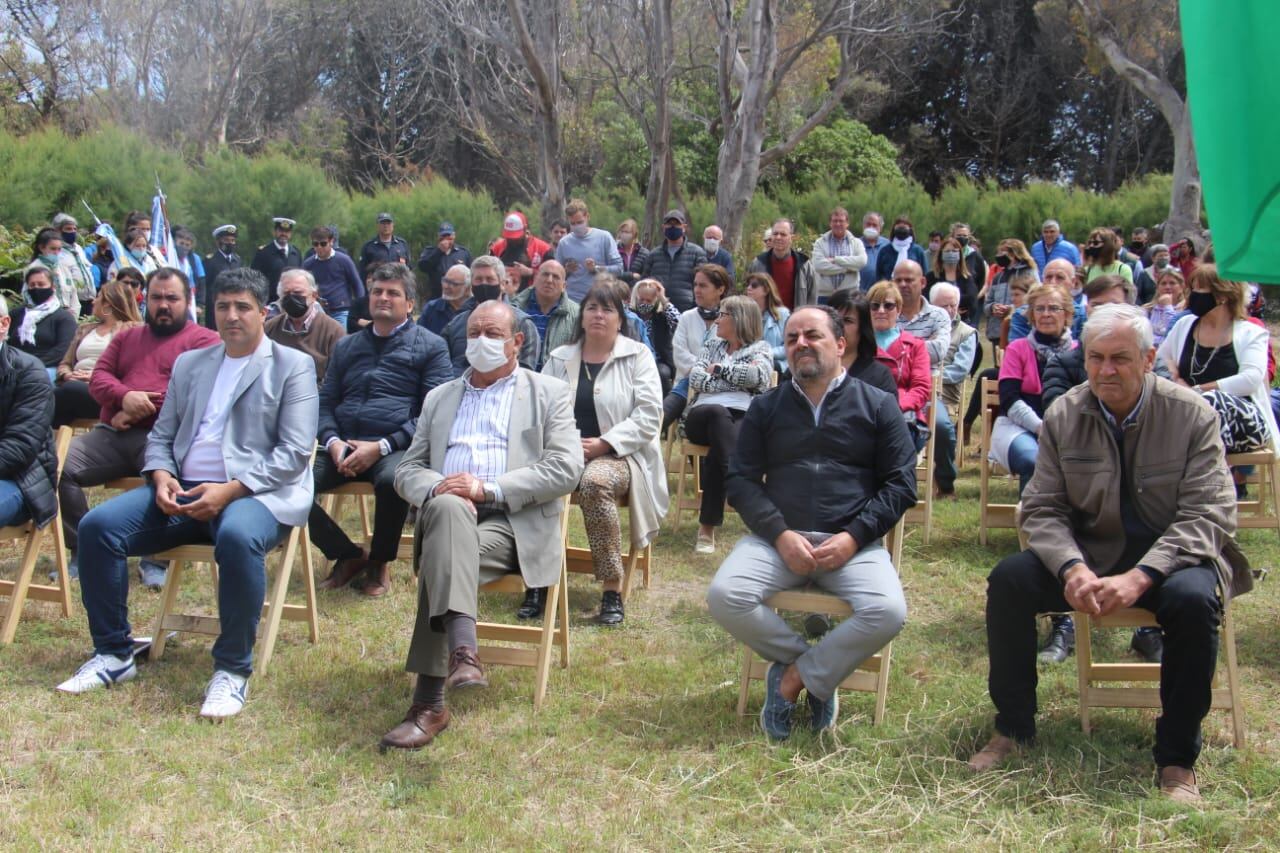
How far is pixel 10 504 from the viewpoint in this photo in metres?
4.84

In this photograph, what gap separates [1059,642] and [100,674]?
3.94 m

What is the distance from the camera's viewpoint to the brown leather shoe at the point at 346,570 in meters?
5.85

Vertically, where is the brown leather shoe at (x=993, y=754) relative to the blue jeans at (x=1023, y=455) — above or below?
below

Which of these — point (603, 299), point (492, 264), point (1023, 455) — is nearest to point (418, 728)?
point (603, 299)

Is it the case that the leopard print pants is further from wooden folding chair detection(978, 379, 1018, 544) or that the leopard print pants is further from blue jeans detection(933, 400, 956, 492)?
blue jeans detection(933, 400, 956, 492)

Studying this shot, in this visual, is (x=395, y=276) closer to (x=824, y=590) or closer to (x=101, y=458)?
(x=101, y=458)

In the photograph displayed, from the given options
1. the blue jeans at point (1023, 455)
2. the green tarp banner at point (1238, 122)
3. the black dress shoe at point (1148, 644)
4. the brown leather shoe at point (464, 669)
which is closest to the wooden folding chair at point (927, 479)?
the blue jeans at point (1023, 455)

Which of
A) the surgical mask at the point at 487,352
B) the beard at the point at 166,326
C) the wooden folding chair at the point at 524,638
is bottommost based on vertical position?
the wooden folding chair at the point at 524,638

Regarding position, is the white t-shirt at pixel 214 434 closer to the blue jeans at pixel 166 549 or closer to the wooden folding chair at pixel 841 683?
the blue jeans at pixel 166 549

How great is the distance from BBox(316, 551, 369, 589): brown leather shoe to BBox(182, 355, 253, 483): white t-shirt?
1.22 metres

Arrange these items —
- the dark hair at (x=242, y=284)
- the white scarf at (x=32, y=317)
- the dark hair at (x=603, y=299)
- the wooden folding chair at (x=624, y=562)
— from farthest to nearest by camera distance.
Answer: the white scarf at (x=32, y=317), the dark hair at (x=603, y=299), the wooden folding chair at (x=624, y=562), the dark hair at (x=242, y=284)

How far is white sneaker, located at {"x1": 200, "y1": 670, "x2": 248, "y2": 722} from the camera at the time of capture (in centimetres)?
419

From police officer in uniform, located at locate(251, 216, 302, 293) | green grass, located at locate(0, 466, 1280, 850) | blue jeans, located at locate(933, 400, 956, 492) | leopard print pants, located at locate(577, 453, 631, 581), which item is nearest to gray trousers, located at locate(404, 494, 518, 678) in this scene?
green grass, located at locate(0, 466, 1280, 850)

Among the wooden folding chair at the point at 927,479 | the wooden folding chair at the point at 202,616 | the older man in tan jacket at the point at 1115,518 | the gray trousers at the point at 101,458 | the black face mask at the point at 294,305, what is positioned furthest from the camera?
the black face mask at the point at 294,305
